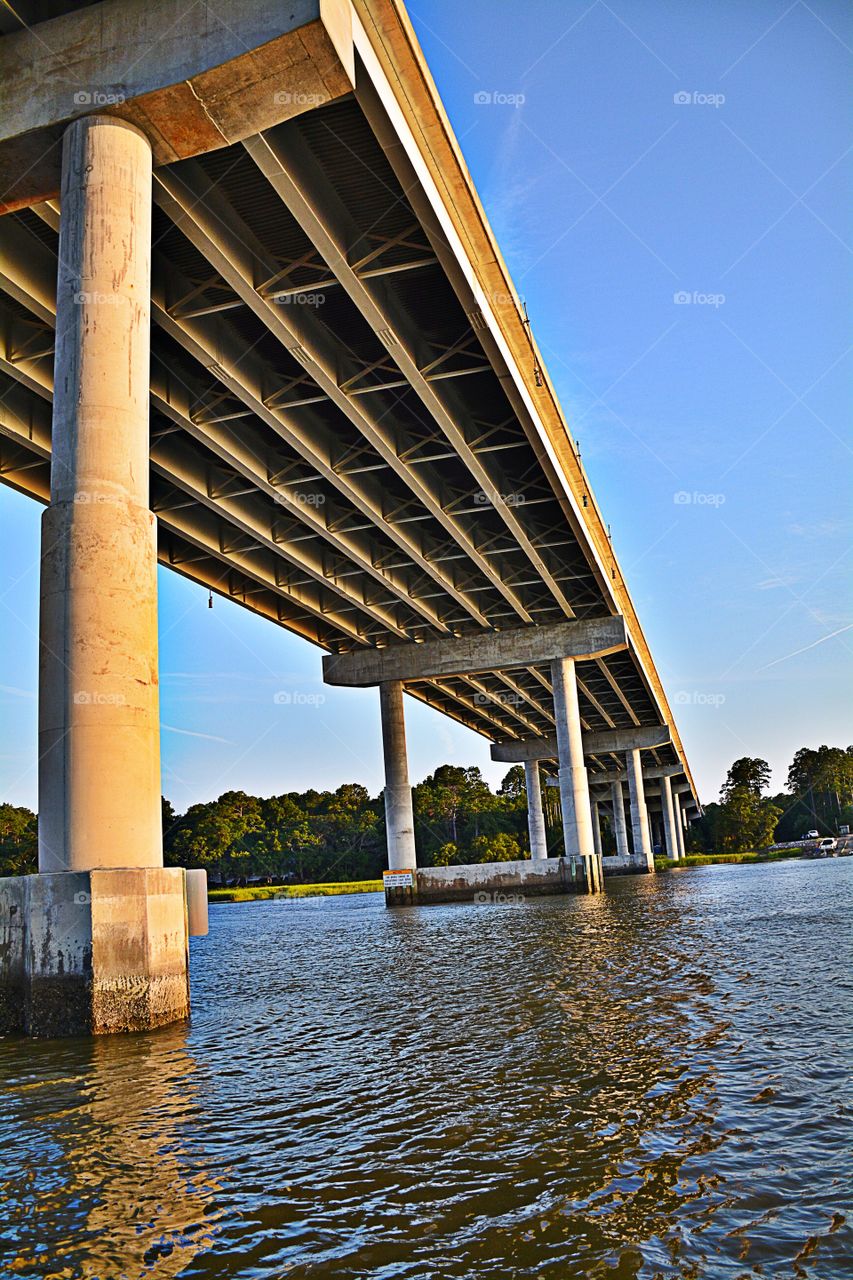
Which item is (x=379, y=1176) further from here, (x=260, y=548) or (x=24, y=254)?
(x=260, y=548)

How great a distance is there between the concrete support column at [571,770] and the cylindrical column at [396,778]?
704 cm

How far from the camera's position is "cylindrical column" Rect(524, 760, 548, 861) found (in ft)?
213

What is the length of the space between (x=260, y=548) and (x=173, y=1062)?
26.4 m

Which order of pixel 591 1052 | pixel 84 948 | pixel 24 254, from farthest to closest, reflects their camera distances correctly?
pixel 24 254, pixel 84 948, pixel 591 1052

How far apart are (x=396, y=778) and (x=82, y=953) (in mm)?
36225

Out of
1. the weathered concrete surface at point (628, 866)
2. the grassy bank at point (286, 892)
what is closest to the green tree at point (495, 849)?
the grassy bank at point (286, 892)

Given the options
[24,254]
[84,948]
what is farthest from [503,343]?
[84,948]

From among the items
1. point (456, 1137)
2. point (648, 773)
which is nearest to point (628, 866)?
point (648, 773)

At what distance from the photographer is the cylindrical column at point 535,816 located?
65.0 m

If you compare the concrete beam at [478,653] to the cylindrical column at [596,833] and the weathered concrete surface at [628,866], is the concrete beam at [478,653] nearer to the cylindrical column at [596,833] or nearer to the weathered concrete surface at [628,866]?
the cylindrical column at [596,833]

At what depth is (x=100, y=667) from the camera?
34.3 feet

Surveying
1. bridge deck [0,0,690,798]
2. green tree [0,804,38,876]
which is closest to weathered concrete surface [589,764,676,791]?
green tree [0,804,38,876]

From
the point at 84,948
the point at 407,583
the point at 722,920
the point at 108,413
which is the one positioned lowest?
the point at 722,920

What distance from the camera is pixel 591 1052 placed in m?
7.72
